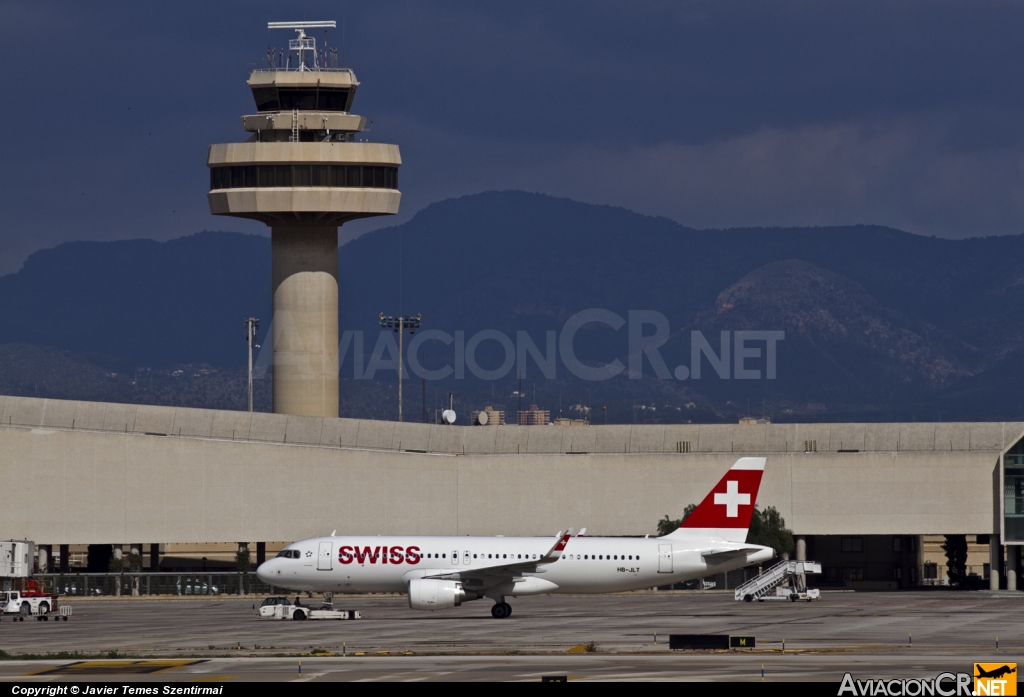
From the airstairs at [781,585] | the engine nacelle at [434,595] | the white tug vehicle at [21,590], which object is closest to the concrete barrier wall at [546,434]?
the airstairs at [781,585]

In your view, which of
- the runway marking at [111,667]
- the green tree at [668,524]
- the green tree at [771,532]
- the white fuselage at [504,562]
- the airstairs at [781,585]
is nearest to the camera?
the runway marking at [111,667]

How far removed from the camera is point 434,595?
228 feet

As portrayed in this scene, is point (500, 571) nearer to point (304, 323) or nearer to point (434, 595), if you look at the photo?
point (434, 595)

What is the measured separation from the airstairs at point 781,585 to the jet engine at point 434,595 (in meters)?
32.1

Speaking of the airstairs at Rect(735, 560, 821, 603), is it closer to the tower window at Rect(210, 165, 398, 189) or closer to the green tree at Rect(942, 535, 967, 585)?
the green tree at Rect(942, 535, 967, 585)

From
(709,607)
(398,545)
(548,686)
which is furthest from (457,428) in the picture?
(548,686)

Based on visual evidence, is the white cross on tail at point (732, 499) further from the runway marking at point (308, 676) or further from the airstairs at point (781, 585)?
the runway marking at point (308, 676)

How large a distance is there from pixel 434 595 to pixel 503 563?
3.61m

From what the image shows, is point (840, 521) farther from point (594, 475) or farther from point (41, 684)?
point (41, 684)

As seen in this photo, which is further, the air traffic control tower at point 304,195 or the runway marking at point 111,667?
the air traffic control tower at point 304,195

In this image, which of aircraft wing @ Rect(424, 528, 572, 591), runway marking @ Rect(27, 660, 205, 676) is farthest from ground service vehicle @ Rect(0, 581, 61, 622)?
runway marking @ Rect(27, 660, 205, 676)

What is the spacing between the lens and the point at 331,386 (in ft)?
438

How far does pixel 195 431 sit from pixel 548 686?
81241 mm

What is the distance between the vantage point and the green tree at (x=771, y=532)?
4454 inches
